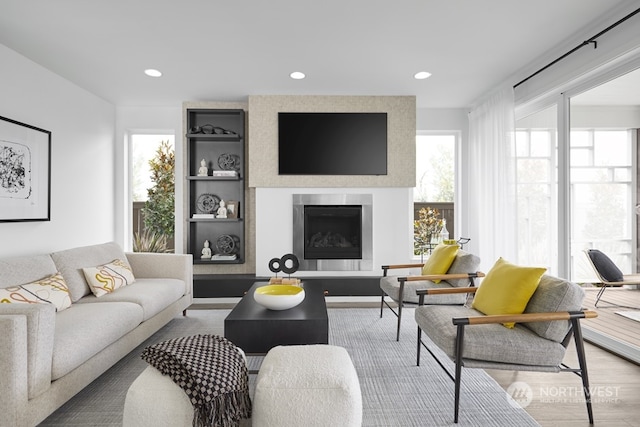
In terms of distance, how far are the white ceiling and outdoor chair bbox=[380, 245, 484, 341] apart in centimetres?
186

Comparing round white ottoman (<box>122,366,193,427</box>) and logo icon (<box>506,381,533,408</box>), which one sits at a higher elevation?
round white ottoman (<box>122,366,193,427</box>)

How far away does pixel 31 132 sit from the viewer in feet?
11.2

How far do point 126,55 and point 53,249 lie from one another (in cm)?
208

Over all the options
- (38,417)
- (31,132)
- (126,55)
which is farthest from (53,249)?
(38,417)

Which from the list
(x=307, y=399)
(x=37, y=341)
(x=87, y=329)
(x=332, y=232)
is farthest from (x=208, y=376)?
(x=332, y=232)

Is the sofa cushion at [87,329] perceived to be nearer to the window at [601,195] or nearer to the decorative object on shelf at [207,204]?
the decorative object on shelf at [207,204]

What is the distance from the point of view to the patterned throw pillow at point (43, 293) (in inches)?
93.3

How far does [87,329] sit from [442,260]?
2.82 meters

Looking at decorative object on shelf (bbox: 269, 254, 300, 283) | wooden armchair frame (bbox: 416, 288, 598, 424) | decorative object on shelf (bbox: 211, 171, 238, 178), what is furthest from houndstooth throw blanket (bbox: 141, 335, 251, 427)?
decorative object on shelf (bbox: 211, 171, 238, 178)

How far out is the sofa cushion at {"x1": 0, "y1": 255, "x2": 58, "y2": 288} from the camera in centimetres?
255

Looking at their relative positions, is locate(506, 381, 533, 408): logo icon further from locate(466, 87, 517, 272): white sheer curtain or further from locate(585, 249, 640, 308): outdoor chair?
locate(466, 87, 517, 272): white sheer curtain

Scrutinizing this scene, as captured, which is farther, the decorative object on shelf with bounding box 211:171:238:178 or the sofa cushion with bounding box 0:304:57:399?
the decorative object on shelf with bounding box 211:171:238:178

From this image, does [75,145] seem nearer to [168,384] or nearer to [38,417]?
[38,417]

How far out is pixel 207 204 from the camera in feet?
16.4
